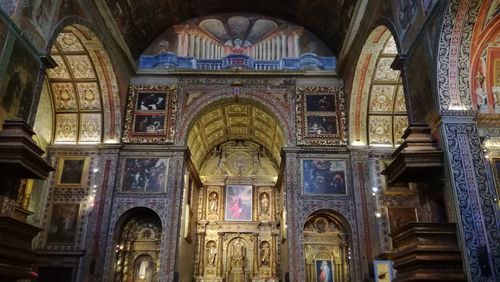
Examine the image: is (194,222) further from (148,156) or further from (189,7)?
(189,7)

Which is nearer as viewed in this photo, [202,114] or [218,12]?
[202,114]

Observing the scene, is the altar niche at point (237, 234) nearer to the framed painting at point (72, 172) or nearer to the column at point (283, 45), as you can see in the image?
the framed painting at point (72, 172)

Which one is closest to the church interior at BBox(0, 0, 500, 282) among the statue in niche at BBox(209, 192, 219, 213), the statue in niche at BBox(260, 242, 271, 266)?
the statue in niche at BBox(260, 242, 271, 266)

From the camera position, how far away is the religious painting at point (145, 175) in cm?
1653

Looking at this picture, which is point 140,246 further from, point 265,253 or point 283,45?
point 283,45

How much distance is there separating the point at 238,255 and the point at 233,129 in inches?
283

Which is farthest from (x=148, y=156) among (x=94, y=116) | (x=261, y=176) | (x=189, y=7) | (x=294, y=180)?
(x=261, y=176)

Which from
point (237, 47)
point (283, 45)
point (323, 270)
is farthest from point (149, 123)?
point (323, 270)

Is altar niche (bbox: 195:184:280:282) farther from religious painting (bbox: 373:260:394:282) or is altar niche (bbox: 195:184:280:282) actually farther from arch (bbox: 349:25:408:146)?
religious painting (bbox: 373:260:394:282)

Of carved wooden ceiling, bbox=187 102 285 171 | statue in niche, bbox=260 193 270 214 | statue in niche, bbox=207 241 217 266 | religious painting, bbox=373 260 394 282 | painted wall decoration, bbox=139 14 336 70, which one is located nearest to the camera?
religious painting, bbox=373 260 394 282

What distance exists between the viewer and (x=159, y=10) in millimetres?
18109

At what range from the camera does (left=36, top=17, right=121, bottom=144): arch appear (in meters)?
16.0

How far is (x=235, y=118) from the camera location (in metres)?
21.6

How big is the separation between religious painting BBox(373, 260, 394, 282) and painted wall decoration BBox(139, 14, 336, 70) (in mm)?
8992
